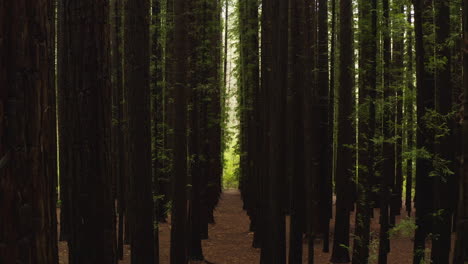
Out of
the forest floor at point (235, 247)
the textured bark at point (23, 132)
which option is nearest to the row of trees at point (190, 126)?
the textured bark at point (23, 132)

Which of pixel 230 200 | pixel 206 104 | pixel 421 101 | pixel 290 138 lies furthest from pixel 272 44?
pixel 230 200

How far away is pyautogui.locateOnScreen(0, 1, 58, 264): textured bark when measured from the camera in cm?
230

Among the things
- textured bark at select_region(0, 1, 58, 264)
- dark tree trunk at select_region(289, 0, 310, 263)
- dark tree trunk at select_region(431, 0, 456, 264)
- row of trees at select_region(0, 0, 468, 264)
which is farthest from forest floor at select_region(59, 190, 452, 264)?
textured bark at select_region(0, 1, 58, 264)

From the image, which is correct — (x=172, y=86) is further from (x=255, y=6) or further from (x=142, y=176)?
(x=255, y=6)

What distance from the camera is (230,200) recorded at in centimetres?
3259

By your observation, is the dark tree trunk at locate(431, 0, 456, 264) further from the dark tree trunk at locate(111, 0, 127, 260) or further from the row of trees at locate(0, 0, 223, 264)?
the dark tree trunk at locate(111, 0, 127, 260)

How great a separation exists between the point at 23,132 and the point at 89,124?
6.84 ft

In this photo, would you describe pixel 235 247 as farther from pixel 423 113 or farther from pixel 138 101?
pixel 138 101

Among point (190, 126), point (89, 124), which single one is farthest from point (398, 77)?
point (89, 124)

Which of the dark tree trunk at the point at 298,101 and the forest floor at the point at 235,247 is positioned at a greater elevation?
the dark tree trunk at the point at 298,101

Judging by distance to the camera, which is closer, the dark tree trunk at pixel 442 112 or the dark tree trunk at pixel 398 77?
the dark tree trunk at pixel 442 112

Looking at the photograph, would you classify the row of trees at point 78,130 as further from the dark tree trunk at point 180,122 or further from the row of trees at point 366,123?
the row of trees at point 366,123

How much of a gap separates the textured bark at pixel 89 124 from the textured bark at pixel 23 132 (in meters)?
1.93

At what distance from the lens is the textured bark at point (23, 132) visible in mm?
2299
